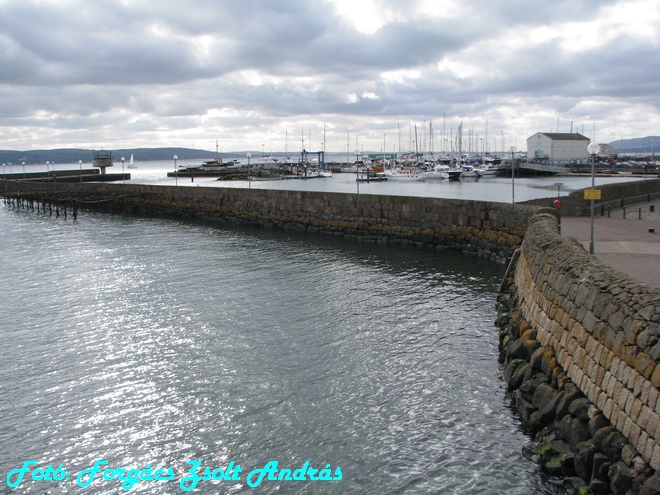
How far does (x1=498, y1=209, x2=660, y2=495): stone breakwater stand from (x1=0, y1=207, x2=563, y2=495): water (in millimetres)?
680

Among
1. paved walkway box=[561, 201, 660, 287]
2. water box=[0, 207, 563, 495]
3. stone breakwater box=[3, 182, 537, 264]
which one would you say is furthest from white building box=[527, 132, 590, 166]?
water box=[0, 207, 563, 495]

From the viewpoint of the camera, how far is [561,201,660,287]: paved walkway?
15.7 metres

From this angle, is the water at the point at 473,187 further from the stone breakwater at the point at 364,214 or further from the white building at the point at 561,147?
the white building at the point at 561,147

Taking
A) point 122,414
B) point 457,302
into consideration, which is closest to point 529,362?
point 457,302

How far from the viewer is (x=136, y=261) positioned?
28.5m

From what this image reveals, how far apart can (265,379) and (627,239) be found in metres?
15.4

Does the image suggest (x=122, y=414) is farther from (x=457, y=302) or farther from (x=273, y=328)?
(x=457, y=302)

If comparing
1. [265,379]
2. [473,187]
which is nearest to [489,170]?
[473,187]

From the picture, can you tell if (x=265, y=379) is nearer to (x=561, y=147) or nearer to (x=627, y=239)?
(x=627, y=239)

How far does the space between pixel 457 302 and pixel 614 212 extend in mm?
16642

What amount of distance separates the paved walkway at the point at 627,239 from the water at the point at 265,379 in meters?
3.96

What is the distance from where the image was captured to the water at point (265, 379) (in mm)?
9852

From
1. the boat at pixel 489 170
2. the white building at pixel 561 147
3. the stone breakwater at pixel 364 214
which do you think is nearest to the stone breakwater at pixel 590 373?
the stone breakwater at pixel 364 214

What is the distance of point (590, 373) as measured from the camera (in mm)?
9297
